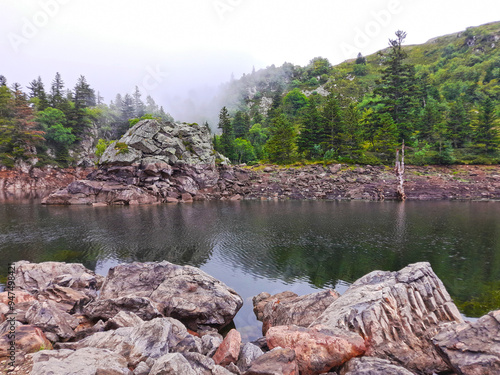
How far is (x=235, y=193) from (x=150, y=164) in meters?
22.6

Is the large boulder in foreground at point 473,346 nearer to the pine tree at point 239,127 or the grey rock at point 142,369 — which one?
the grey rock at point 142,369

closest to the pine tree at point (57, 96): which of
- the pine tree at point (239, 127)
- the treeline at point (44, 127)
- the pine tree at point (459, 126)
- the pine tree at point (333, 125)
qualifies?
the treeline at point (44, 127)

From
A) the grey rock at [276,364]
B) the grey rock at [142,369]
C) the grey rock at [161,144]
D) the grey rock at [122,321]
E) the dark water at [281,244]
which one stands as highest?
the grey rock at [161,144]

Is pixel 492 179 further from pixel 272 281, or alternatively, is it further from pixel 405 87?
pixel 272 281

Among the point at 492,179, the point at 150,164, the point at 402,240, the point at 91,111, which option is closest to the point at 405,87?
the point at 492,179

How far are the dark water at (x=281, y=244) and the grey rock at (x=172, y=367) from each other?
651 centimetres

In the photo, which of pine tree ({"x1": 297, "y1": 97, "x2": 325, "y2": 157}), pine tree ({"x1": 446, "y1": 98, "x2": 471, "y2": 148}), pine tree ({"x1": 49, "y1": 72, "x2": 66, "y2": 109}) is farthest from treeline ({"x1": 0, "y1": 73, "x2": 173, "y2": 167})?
pine tree ({"x1": 446, "y1": 98, "x2": 471, "y2": 148})

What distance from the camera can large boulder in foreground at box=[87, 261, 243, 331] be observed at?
41.8ft

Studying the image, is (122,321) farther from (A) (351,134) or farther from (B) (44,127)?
(B) (44,127)

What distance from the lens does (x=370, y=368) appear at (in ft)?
23.7

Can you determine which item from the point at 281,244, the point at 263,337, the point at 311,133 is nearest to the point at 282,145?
the point at 311,133

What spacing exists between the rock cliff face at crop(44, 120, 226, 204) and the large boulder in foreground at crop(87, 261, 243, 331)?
4474cm

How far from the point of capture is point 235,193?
6762cm

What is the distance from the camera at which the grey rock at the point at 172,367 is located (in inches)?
250
